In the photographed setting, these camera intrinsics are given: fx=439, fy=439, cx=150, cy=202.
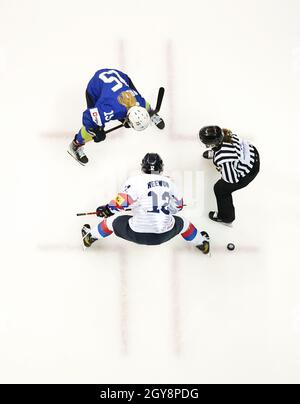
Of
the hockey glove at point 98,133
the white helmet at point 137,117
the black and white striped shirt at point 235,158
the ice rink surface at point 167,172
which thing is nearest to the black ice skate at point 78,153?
the ice rink surface at point 167,172

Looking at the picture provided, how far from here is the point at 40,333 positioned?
4.37m

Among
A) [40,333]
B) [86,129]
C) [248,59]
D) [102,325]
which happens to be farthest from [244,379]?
[248,59]

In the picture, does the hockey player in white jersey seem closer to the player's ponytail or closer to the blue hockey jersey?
the blue hockey jersey

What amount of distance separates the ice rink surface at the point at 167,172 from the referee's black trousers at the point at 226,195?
6.5 inches

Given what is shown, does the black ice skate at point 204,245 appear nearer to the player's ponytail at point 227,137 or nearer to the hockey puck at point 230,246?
the hockey puck at point 230,246

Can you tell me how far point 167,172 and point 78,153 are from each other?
3.04 ft

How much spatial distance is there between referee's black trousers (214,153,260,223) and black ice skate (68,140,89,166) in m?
1.36

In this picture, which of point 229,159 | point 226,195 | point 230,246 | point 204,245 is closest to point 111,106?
point 229,159

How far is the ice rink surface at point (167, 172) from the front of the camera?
439cm

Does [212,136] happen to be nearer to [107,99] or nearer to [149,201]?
[149,201]

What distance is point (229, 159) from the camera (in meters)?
3.93

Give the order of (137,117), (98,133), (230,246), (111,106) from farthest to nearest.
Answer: (230,246) < (98,133) < (111,106) < (137,117)

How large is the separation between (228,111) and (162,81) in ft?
2.52

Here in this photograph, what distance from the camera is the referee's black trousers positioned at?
4195mm
